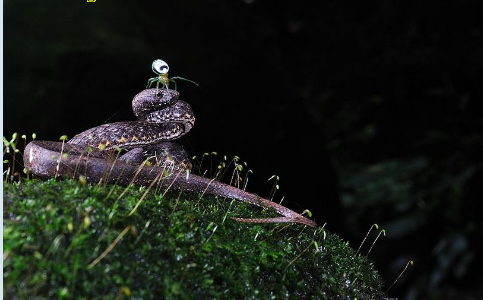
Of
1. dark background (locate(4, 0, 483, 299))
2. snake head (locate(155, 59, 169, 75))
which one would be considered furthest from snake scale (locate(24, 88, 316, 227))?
dark background (locate(4, 0, 483, 299))

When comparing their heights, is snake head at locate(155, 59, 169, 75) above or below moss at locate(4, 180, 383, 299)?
above

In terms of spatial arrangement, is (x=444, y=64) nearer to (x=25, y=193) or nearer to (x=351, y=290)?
(x=351, y=290)

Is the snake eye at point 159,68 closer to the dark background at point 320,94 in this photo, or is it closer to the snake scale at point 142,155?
the snake scale at point 142,155

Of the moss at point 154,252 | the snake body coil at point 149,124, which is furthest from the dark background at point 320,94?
the moss at point 154,252

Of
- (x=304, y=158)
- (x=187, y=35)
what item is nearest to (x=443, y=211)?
(x=304, y=158)

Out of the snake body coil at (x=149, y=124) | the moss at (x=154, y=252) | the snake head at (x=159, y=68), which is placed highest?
the snake head at (x=159, y=68)

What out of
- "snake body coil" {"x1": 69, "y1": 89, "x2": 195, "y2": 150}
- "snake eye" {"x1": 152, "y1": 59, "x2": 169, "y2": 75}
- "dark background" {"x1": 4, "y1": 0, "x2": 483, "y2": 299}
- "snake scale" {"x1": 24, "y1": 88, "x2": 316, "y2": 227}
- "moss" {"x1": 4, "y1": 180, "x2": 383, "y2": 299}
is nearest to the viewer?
"moss" {"x1": 4, "y1": 180, "x2": 383, "y2": 299}

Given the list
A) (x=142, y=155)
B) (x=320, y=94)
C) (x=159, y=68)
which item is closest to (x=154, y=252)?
(x=142, y=155)

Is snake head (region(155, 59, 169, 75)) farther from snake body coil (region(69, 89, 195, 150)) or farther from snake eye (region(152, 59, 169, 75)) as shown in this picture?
snake body coil (region(69, 89, 195, 150))
